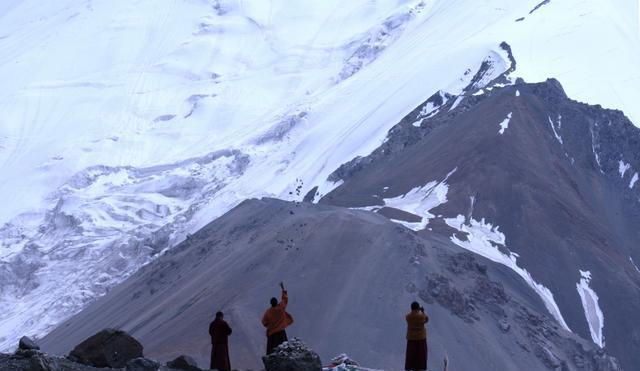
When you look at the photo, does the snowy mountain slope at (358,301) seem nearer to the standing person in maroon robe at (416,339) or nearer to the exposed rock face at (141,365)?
the standing person in maroon robe at (416,339)

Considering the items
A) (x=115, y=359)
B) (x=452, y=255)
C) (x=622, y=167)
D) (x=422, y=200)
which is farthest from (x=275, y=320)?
(x=622, y=167)

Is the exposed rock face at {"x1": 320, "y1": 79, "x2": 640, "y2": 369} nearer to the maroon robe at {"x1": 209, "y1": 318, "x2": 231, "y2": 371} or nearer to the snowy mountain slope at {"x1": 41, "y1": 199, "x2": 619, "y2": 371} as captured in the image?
the snowy mountain slope at {"x1": 41, "y1": 199, "x2": 619, "y2": 371}

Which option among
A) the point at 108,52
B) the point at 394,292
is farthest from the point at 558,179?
the point at 108,52

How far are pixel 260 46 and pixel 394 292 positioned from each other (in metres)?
75.0

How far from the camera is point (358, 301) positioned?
127ft

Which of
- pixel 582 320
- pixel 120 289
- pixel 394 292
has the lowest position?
pixel 120 289

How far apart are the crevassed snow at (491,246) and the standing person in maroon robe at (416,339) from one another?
87.9 ft

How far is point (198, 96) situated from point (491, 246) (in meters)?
57.6

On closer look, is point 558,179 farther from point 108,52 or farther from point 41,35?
point 41,35

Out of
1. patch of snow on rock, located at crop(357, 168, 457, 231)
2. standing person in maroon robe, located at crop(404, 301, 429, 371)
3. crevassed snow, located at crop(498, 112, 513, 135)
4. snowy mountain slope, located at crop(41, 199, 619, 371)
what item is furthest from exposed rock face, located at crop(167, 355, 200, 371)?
crevassed snow, located at crop(498, 112, 513, 135)

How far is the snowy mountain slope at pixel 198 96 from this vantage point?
7369 cm

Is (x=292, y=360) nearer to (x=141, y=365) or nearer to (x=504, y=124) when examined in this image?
(x=141, y=365)

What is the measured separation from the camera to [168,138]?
95.6m

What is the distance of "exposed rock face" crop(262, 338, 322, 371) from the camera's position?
1728 cm
